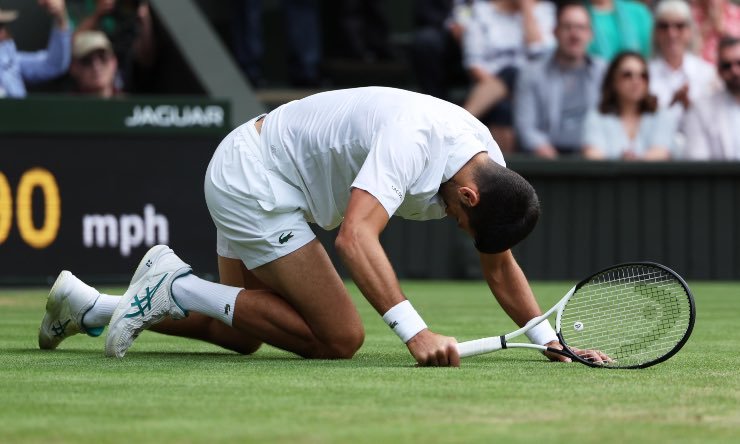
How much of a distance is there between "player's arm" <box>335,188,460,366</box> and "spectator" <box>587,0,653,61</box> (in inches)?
322

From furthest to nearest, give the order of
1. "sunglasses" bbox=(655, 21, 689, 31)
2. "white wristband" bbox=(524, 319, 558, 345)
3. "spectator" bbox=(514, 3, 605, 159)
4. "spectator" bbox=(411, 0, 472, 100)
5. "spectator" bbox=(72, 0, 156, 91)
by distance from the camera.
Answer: "spectator" bbox=(411, 0, 472, 100) < "sunglasses" bbox=(655, 21, 689, 31) < "spectator" bbox=(514, 3, 605, 159) < "spectator" bbox=(72, 0, 156, 91) < "white wristband" bbox=(524, 319, 558, 345)

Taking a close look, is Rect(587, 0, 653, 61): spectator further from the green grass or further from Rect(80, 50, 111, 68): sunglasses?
the green grass

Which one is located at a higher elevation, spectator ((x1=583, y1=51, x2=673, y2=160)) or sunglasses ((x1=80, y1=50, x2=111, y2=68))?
sunglasses ((x1=80, y1=50, x2=111, y2=68))

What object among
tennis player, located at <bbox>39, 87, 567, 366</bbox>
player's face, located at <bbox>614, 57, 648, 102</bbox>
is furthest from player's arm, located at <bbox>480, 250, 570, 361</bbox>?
player's face, located at <bbox>614, 57, 648, 102</bbox>

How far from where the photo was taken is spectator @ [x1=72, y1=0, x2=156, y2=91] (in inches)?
460

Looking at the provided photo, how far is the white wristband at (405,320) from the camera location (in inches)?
198

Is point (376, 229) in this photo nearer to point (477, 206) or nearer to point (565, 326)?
point (477, 206)

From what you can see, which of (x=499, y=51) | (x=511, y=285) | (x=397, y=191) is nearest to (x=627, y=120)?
(x=499, y=51)

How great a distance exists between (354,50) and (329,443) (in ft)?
35.1

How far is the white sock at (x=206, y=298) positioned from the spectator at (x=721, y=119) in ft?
24.8

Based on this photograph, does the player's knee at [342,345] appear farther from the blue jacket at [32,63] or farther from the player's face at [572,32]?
the player's face at [572,32]

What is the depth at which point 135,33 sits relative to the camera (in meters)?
11.8

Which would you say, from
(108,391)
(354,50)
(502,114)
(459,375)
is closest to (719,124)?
(502,114)

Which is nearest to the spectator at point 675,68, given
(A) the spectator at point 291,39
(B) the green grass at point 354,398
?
(A) the spectator at point 291,39
